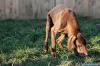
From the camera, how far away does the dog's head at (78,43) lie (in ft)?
26.4

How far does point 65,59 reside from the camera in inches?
326

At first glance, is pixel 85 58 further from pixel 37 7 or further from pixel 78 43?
pixel 37 7

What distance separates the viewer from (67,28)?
8312 millimetres

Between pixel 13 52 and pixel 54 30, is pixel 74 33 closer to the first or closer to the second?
pixel 54 30

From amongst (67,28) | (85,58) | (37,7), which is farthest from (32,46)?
(37,7)

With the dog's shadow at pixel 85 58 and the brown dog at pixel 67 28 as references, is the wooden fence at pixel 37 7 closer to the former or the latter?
the brown dog at pixel 67 28

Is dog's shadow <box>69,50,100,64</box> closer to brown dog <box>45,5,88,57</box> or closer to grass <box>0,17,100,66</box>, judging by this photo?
grass <box>0,17,100,66</box>

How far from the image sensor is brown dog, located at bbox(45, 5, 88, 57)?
8.08 meters

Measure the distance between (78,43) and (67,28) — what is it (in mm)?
459

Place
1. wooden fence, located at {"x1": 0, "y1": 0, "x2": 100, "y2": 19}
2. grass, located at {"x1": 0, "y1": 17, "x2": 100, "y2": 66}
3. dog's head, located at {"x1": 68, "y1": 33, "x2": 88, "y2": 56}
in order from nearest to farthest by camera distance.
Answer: dog's head, located at {"x1": 68, "y1": 33, "x2": 88, "y2": 56} < grass, located at {"x1": 0, "y1": 17, "x2": 100, "y2": 66} < wooden fence, located at {"x1": 0, "y1": 0, "x2": 100, "y2": 19}

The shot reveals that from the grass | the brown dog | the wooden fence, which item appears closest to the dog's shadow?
the grass

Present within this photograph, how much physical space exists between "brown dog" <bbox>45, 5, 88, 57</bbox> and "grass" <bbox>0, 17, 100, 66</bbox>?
257 mm

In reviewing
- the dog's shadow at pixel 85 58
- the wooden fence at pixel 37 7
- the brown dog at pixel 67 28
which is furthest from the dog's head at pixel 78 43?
the wooden fence at pixel 37 7

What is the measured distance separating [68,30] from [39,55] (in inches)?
37.5
